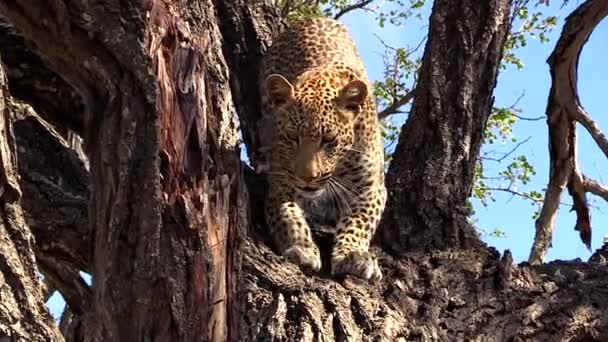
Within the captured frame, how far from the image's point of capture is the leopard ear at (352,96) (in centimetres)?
709

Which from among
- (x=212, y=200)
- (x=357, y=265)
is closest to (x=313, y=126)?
(x=357, y=265)

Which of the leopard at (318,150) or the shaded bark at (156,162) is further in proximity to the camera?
the leopard at (318,150)

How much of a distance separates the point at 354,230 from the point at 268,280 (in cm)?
129

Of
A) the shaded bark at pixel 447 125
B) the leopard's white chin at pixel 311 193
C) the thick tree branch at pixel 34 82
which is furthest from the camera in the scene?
the leopard's white chin at pixel 311 193

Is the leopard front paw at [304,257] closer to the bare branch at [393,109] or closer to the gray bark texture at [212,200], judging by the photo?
the gray bark texture at [212,200]

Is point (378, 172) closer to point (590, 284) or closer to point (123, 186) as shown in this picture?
point (590, 284)

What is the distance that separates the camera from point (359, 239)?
613 centimetres

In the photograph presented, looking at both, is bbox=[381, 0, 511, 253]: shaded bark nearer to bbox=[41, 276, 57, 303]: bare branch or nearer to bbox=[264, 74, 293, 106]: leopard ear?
bbox=[264, 74, 293, 106]: leopard ear

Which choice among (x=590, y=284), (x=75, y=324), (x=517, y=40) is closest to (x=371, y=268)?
(x=590, y=284)

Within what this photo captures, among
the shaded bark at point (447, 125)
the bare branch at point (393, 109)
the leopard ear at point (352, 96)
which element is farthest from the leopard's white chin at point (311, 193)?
the bare branch at point (393, 109)

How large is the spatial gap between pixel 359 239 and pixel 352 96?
125 cm

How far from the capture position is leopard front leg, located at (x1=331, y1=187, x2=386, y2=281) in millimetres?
5531

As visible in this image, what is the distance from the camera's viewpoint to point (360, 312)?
5.08 meters

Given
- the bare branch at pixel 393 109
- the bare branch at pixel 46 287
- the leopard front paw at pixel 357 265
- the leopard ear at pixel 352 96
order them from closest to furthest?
1. the bare branch at pixel 46 287
2. the leopard front paw at pixel 357 265
3. the leopard ear at pixel 352 96
4. the bare branch at pixel 393 109
